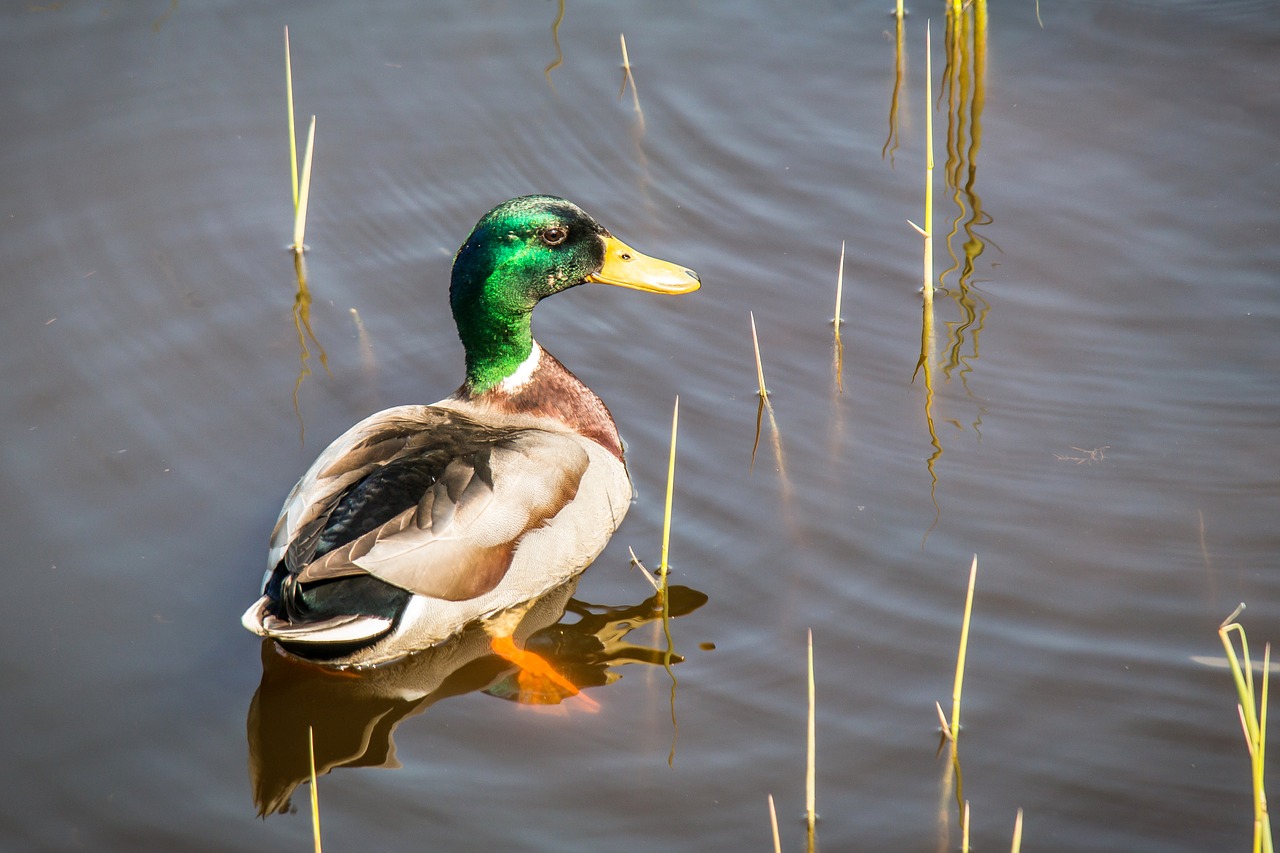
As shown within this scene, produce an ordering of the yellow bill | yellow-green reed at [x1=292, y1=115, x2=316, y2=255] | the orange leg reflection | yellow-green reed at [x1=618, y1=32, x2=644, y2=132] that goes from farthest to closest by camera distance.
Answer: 1. yellow-green reed at [x1=618, y1=32, x2=644, y2=132]
2. yellow-green reed at [x1=292, y1=115, x2=316, y2=255]
3. the yellow bill
4. the orange leg reflection

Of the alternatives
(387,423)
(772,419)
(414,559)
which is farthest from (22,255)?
(772,419)

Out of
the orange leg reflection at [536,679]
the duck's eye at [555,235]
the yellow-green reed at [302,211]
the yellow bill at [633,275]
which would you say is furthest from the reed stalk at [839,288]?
the yellow-green reed at [302,211]

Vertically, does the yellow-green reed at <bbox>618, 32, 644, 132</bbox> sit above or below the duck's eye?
above

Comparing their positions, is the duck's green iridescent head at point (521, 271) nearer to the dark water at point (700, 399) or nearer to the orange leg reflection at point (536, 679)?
the dark water at point (700, 399)

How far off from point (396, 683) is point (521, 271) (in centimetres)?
162

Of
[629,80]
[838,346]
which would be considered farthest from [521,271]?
[629,80]

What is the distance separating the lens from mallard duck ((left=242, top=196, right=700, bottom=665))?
14.6 ft

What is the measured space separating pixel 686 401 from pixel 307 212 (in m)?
2.27

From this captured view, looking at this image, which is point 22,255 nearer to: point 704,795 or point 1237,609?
point 704,795

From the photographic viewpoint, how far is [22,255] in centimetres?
644

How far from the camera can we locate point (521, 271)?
5.36m

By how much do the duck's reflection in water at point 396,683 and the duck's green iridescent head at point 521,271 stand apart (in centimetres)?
101

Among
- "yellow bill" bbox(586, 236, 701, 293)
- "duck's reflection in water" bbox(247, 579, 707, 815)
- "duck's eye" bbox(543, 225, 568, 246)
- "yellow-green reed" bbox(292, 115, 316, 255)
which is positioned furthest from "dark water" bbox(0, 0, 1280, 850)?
"duck's eye" bbox(543, 225, 568, 246)

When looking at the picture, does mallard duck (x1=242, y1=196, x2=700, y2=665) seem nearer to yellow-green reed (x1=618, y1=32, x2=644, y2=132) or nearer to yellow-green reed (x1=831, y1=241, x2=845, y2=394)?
yellow-green reed (x1=831, y1=241, x2=845, y2=394)
